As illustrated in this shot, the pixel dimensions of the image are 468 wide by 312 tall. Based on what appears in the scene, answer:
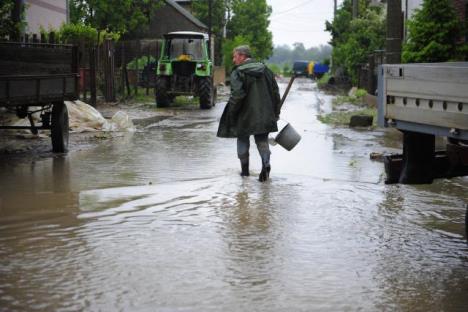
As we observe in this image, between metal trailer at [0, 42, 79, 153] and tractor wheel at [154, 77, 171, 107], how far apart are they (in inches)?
450

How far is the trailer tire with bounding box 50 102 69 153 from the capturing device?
1217 cm

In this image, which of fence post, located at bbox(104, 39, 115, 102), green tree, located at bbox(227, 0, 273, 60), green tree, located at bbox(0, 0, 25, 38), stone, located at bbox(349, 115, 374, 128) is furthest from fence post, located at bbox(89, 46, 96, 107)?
green tree, located at bbox(227, 0, 273, 60)

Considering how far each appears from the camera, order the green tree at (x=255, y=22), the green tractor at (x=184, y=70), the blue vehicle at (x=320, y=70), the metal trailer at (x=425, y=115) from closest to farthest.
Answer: the metal trailer at (x=425, y=115) < the green tractor at (x=184, y=70) < the green tree at (x=255, y=22) < the blue vehicle at (x=320, y=70)

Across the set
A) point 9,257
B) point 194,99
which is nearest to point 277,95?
point 9,257

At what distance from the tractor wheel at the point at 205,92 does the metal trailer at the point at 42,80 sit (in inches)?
459

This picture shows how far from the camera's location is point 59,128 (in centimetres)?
1220

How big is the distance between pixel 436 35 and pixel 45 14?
1563cm

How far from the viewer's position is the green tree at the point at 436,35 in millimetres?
17078

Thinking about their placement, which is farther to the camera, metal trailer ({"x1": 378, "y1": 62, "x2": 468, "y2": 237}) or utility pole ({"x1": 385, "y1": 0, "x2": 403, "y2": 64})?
utility pole ({"x1": 385, "y1": 0, "x2": 403, "y2": 64})

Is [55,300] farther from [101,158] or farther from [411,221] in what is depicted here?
[101,158]

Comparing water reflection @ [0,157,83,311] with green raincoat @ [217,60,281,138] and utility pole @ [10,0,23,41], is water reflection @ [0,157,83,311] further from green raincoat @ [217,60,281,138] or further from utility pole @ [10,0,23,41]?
utility pole @ [10,0,23,41]

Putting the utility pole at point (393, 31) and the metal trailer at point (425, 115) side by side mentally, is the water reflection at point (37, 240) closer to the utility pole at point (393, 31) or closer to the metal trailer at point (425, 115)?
the metal trailer at point (425, 115)

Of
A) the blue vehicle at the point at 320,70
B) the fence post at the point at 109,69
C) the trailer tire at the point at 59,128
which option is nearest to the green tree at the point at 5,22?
the trailer tire at the point at 59,128

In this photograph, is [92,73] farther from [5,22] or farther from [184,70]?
[5,22]
